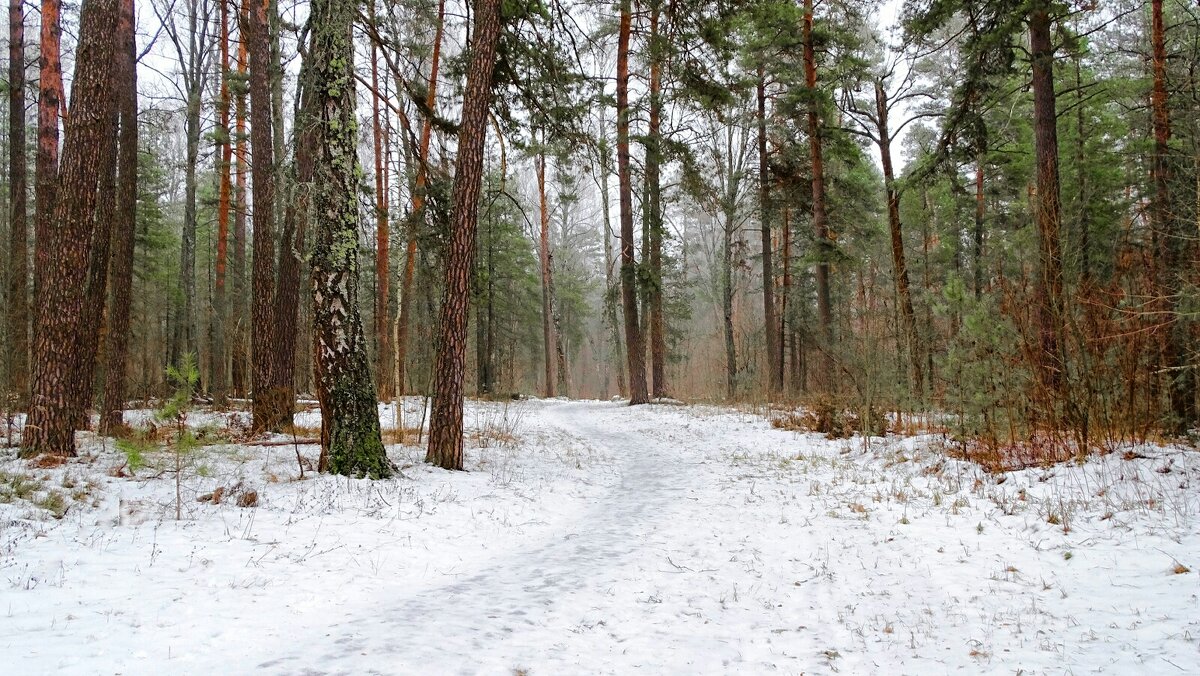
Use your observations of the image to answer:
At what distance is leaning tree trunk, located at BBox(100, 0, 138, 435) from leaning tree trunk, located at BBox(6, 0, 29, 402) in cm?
303

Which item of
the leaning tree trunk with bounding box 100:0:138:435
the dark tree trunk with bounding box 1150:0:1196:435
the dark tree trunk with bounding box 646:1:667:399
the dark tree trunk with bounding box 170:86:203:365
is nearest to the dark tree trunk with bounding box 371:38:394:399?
the dark tree trunk with bounding box 170:86:203:365

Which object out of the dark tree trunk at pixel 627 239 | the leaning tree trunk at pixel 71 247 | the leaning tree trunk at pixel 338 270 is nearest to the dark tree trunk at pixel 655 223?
the dark tree trunk at pixel 627 239

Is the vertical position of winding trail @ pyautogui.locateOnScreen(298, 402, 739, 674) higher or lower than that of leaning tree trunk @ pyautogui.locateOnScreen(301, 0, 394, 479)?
lower

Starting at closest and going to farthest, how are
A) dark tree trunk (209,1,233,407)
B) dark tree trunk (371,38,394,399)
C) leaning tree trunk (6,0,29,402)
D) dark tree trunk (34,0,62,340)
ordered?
dark tree trunk (34,0,62,340) → leaning tree trunk (6,0,29,402) → dark tree trunk (209,1,233,407) → dark tree trunk (371,38,394,399)

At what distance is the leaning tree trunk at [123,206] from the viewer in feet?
31.6

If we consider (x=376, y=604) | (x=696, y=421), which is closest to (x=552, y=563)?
(x=376, y=604)

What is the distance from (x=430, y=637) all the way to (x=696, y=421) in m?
11.7

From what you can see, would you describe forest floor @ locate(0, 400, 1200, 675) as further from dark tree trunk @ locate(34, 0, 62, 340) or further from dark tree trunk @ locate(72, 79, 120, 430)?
dark tree trunk @ locate(34, 0, 62, 340)

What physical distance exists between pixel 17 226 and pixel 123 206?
556cm

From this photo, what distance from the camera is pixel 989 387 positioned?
6.98 m

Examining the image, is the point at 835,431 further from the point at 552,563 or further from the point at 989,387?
the point at 552,563

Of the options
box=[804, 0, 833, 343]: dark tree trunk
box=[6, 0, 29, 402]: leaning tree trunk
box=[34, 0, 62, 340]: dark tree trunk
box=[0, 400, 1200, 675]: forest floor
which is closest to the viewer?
box=[0, 400, 1200, 675]: forest floor

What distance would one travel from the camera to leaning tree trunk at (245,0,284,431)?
9.45 metres

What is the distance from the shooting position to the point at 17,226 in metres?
12.9
